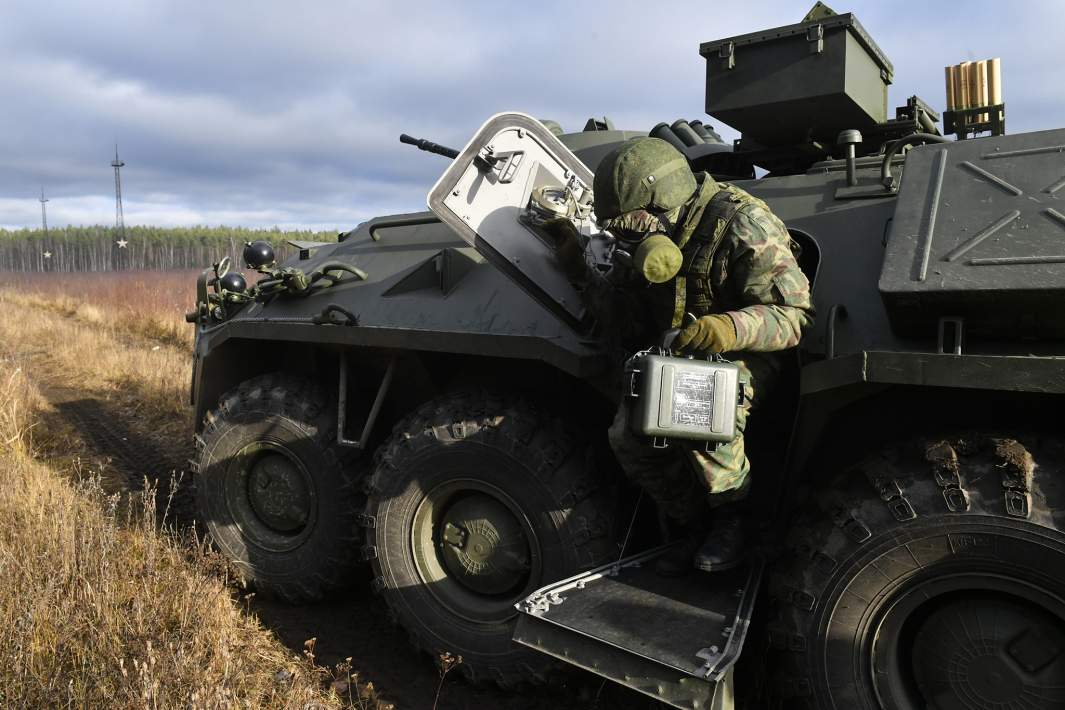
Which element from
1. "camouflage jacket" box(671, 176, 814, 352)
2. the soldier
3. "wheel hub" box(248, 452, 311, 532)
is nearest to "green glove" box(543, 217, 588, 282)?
the soldier

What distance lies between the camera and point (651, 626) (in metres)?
2.65

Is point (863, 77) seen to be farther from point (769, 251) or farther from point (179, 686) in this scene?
point (179, 686)

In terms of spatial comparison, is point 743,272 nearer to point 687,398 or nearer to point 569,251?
point 687,398

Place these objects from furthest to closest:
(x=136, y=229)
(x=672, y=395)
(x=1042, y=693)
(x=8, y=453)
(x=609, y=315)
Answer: (x=136, y=229) → (x=8, y=453) → (x=609, y=315) → (x=672, y=395) → (x=1042, y=693)

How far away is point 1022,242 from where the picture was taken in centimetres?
229

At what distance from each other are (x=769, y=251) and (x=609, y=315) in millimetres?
691

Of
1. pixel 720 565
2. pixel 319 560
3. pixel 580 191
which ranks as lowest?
pixel 319 560

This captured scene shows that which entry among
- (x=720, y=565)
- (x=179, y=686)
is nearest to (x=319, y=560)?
(x=179, y=686)

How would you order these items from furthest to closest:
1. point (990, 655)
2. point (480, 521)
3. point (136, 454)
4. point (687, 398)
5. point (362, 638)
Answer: point (136, 454)
point (362, 638)
point (480, 521)
point (687, 398)
point (990, 655)

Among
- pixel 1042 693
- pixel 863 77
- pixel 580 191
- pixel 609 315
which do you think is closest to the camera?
pixel 1042 693

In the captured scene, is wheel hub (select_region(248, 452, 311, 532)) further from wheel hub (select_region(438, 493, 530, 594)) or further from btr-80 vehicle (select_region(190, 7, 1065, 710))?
wheel hub (select_region(438, 493, 530, 594))

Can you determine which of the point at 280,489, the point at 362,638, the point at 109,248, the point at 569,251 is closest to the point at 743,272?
the point at 569,251

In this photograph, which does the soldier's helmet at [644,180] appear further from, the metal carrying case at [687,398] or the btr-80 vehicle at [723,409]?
the metal carrying case at [687,398]

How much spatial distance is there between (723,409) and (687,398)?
0.36 ft
